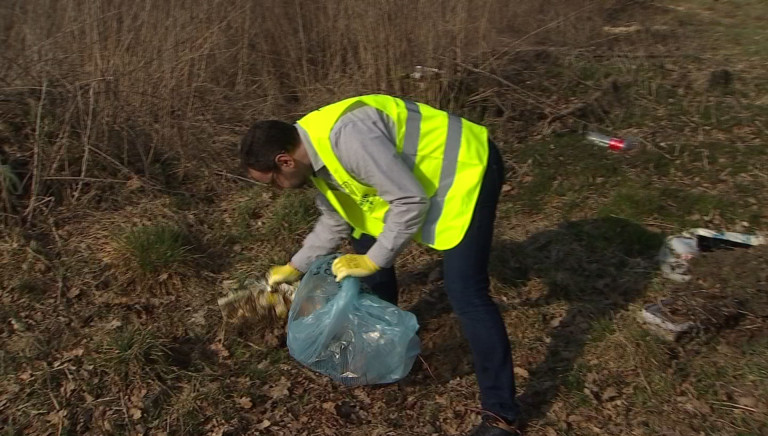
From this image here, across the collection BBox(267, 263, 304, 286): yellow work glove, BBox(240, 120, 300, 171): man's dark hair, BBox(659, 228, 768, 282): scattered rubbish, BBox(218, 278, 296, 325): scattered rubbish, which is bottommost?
BBox(659, 228, 768, 282): scattered rubbish

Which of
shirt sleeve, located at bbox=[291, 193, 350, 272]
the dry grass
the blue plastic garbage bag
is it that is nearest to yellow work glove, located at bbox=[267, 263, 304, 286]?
shirt sleeve, located at bbox=[291, 193, 350, 272]

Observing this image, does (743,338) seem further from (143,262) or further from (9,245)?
(9,245)

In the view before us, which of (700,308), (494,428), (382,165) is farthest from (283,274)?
(700,308)

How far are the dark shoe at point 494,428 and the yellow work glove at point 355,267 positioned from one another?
72cm

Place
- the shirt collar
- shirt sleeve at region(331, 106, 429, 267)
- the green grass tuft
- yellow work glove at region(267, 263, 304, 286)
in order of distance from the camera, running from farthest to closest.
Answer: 1. the green grass tuft
2. yellow work glove at region(267, 263, 304, 286)
3. the shirt collar
4. shirt sleeve at region(331, 106, 429, 267)

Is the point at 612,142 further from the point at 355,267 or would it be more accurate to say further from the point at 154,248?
the point at 154,248

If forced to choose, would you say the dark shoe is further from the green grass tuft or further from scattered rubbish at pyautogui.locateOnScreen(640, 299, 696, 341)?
the green grass tuft

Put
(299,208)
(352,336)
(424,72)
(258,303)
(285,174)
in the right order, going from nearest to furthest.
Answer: (285,174)
(352,336)
(258,303)
(299,208)
(424,72)

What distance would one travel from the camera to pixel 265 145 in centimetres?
226

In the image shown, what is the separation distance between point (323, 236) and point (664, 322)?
1.62 metres

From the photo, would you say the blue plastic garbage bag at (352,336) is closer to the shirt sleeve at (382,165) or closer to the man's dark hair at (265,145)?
the shirt sleeve at (382,165)

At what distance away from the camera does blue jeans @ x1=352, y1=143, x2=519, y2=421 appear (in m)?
2.43

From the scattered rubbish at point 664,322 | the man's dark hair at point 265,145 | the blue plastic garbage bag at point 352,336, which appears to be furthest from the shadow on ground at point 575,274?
the man's dark hair at point 265,145

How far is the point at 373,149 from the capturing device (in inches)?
87.3
